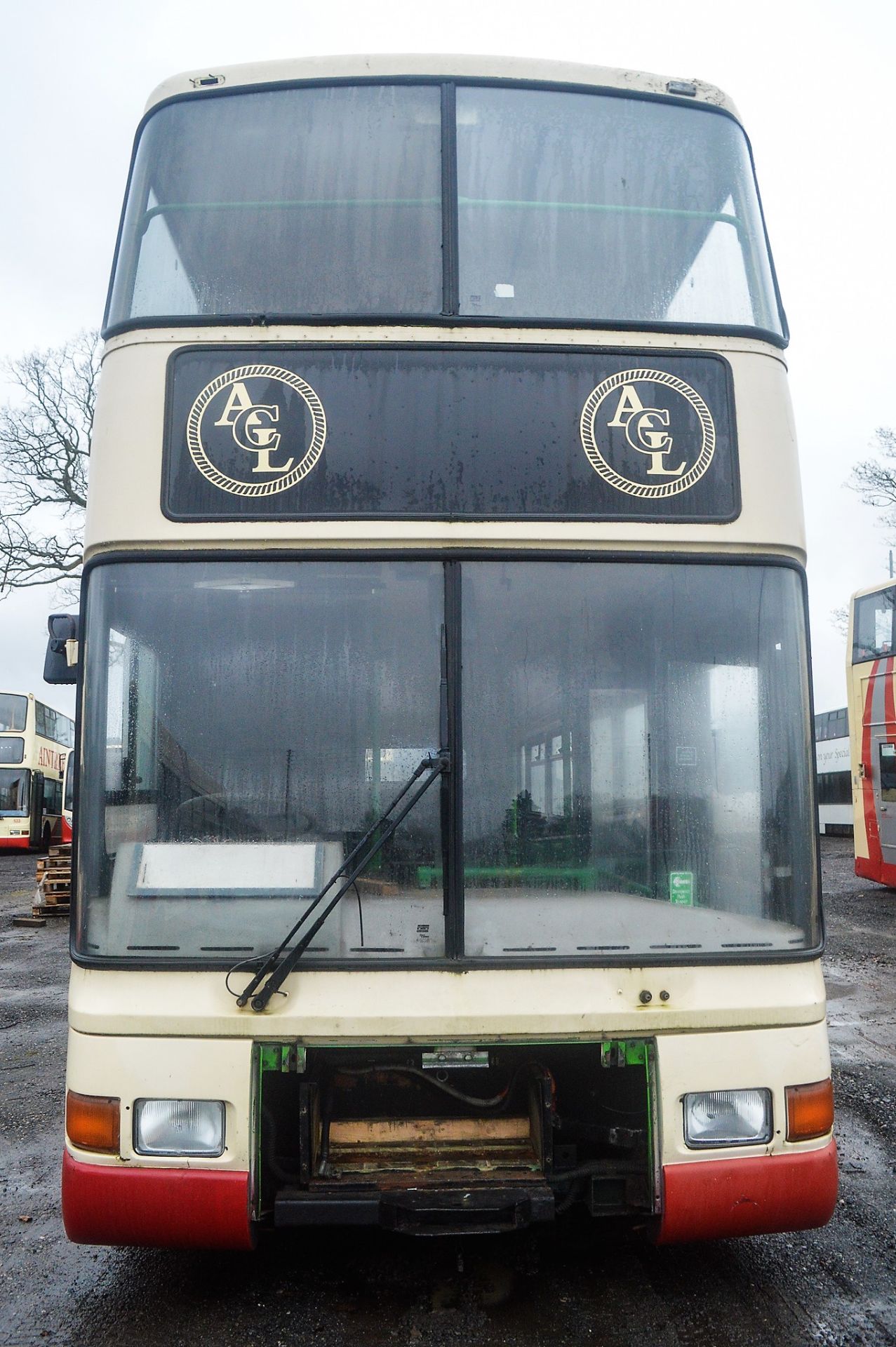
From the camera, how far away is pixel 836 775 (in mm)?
27297

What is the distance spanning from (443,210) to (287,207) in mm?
547

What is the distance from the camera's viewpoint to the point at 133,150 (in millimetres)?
3781

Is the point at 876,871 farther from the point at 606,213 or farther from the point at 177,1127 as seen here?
the point at 177,1127

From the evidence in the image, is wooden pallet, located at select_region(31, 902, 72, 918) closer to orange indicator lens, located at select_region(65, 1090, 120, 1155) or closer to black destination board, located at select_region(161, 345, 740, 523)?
orange indicator lens, located at select_region(65, 1090, 120, 1155)

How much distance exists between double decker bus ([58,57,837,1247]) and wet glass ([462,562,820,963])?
11 mm

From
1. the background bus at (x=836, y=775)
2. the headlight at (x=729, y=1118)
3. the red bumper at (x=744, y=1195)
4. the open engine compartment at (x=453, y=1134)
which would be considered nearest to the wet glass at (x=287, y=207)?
the open engine compartment at (x=453, y=1134)

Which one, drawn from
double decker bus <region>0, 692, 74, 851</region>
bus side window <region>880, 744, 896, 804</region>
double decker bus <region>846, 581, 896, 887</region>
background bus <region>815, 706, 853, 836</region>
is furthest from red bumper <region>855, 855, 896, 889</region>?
double decker bus <region>0, 692, 74, 851</region>

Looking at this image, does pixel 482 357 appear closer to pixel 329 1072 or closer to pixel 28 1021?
pixel 329 1072

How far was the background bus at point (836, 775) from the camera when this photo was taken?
26.9 meters

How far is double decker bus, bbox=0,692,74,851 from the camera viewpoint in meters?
27.1

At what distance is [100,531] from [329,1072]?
180cm

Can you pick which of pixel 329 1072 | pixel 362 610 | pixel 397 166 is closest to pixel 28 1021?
pixel 329 1072

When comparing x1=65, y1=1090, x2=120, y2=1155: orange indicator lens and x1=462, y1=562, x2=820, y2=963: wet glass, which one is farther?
x1=462, y1=562, x2=820, y2=963: wet glass

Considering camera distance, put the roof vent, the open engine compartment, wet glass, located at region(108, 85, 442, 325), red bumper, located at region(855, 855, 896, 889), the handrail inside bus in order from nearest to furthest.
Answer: the open engine compartment, wet glass, located at region(108, 85, 442, 325), the handrail inside bus, the roof vent, red bumper, located at region(855, 855, 896, 889)
